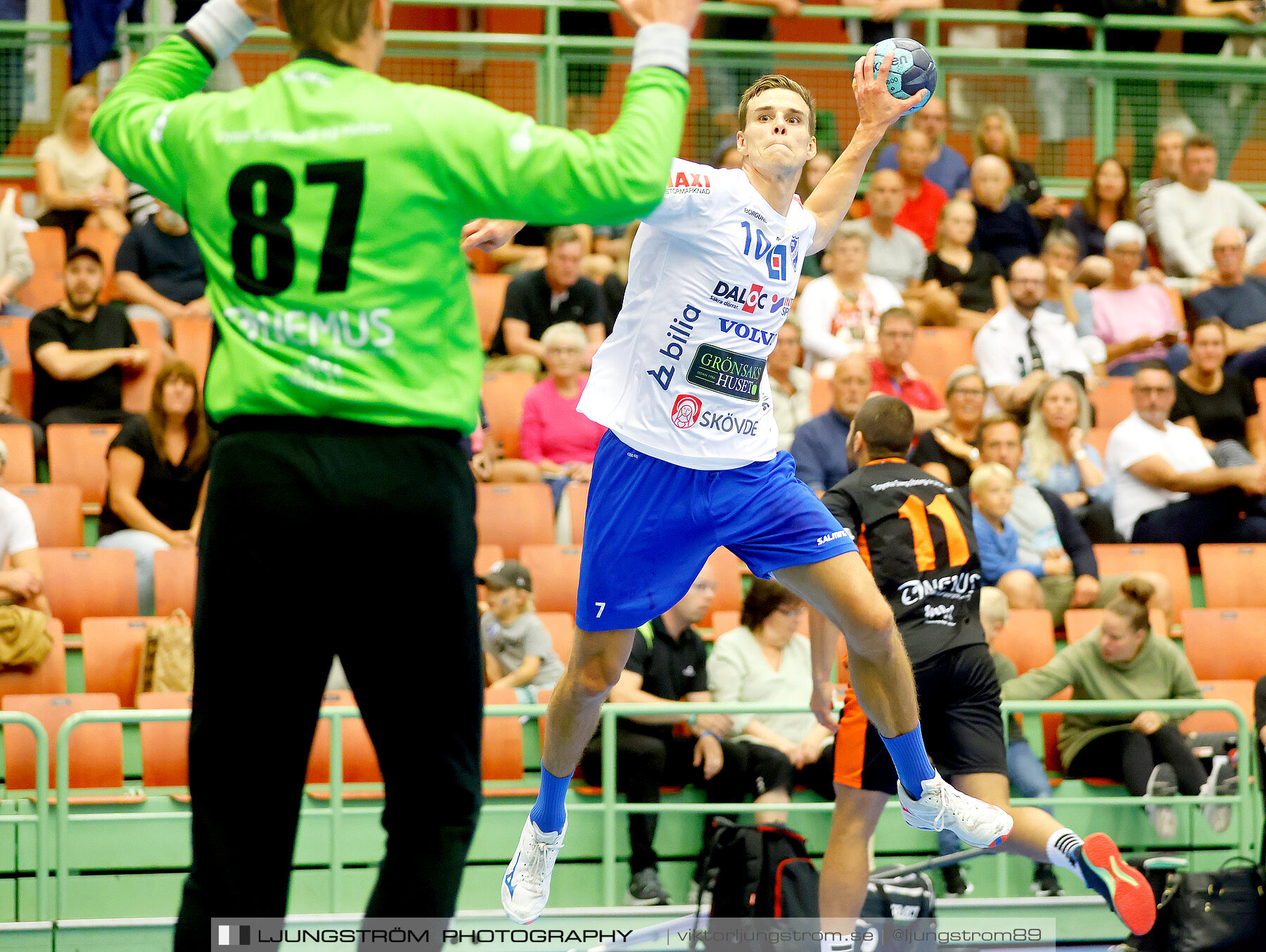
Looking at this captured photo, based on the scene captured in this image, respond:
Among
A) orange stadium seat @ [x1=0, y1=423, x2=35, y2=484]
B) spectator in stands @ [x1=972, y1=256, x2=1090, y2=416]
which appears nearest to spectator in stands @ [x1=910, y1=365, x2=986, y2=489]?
spectator in stands @ [x1=972, y1=256, x2=1090, y2=416]

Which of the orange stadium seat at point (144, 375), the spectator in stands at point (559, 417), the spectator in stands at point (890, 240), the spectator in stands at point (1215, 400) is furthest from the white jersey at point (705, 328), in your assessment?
the spectator in stands at point (890, 240)

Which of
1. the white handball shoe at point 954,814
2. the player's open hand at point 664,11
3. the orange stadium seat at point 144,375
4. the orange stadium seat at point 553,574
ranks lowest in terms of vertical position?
the white handball shoe at point 954,814

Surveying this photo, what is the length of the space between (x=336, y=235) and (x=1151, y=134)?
11657 mm

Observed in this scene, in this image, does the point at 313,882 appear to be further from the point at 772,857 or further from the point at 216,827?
the point at 216,827

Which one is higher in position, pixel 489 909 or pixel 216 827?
pixel 216 827

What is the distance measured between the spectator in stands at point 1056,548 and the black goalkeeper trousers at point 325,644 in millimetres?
6600

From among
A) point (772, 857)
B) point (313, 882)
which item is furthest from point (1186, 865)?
point (313, 882)

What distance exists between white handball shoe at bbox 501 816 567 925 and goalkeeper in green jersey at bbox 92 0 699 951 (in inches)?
94.8

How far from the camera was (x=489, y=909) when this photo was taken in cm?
729

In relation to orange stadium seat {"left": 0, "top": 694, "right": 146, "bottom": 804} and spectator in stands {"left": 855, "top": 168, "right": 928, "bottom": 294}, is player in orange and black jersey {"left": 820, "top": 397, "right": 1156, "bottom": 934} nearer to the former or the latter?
orange stadium seat {"left": 0, "top": 694, "right": 146, "bottom": 804}

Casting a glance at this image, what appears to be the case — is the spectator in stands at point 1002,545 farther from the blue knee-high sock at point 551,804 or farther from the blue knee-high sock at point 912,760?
the blue knee-high sock at point 551,804

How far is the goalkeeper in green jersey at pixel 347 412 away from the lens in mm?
2656

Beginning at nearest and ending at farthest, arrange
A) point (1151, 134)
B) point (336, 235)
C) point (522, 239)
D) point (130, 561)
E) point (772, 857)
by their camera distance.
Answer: point (336, 235) < point (772, 857) < point (130, 561) < point (522, 239) < point (1151, 134)

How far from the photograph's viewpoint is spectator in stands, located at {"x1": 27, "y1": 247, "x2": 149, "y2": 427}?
9.05 meters
